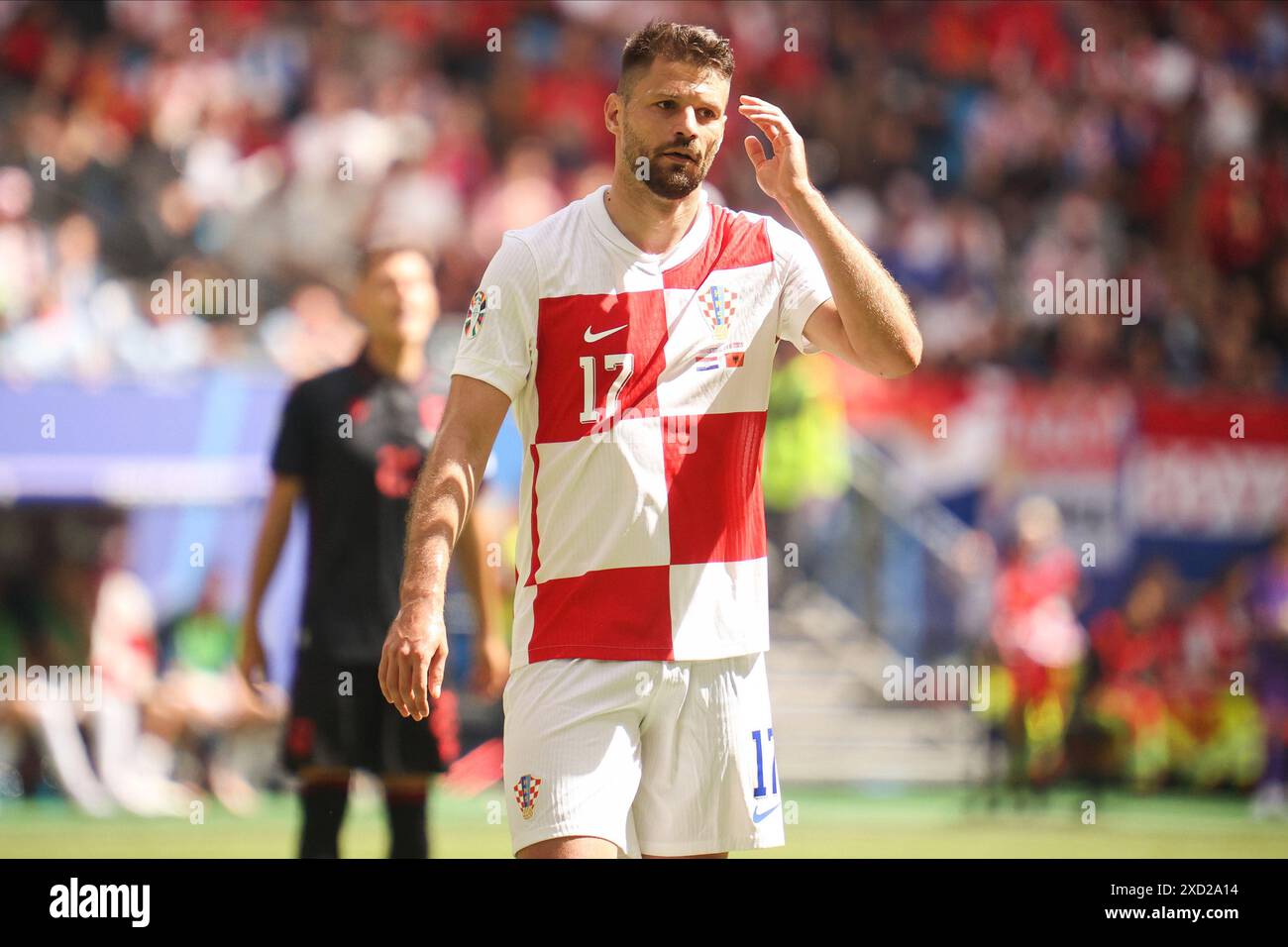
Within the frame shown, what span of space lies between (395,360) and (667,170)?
7.98 ft

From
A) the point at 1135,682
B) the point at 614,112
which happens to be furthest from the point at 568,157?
the point at 614,112

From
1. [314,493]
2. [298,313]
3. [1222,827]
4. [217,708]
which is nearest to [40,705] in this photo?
[217,708]

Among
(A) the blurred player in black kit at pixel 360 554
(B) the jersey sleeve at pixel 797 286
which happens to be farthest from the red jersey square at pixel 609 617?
(A) the blurred player in black kit at pixel 360 554

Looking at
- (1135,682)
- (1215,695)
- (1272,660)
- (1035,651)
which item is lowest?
(1215,695)

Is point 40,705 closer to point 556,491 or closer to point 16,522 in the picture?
point 16,522

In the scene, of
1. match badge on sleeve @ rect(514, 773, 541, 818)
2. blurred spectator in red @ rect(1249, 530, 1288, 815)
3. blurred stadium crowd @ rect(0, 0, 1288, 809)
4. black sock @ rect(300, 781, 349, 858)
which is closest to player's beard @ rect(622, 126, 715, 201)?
match badge on sleeve @ rect(514, 773, 541, 818)

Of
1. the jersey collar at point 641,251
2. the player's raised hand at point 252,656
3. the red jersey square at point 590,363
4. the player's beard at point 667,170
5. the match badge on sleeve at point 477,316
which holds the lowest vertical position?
the player's raised hand at point 252,656

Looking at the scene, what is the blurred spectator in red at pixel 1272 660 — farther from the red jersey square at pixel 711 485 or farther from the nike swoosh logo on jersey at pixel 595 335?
the nike swoosh logo on jersey at pixel 595 335

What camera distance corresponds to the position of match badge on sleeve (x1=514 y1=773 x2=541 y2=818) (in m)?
3.41

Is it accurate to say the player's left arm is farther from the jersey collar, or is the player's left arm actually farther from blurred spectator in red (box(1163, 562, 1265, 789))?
blurred spectator in red (box(1163, 562, 1265, 789))

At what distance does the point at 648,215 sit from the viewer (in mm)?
3635

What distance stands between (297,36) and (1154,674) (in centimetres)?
809

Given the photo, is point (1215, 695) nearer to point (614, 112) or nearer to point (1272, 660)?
point (1272, 660)

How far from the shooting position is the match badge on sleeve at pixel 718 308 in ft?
11.9
